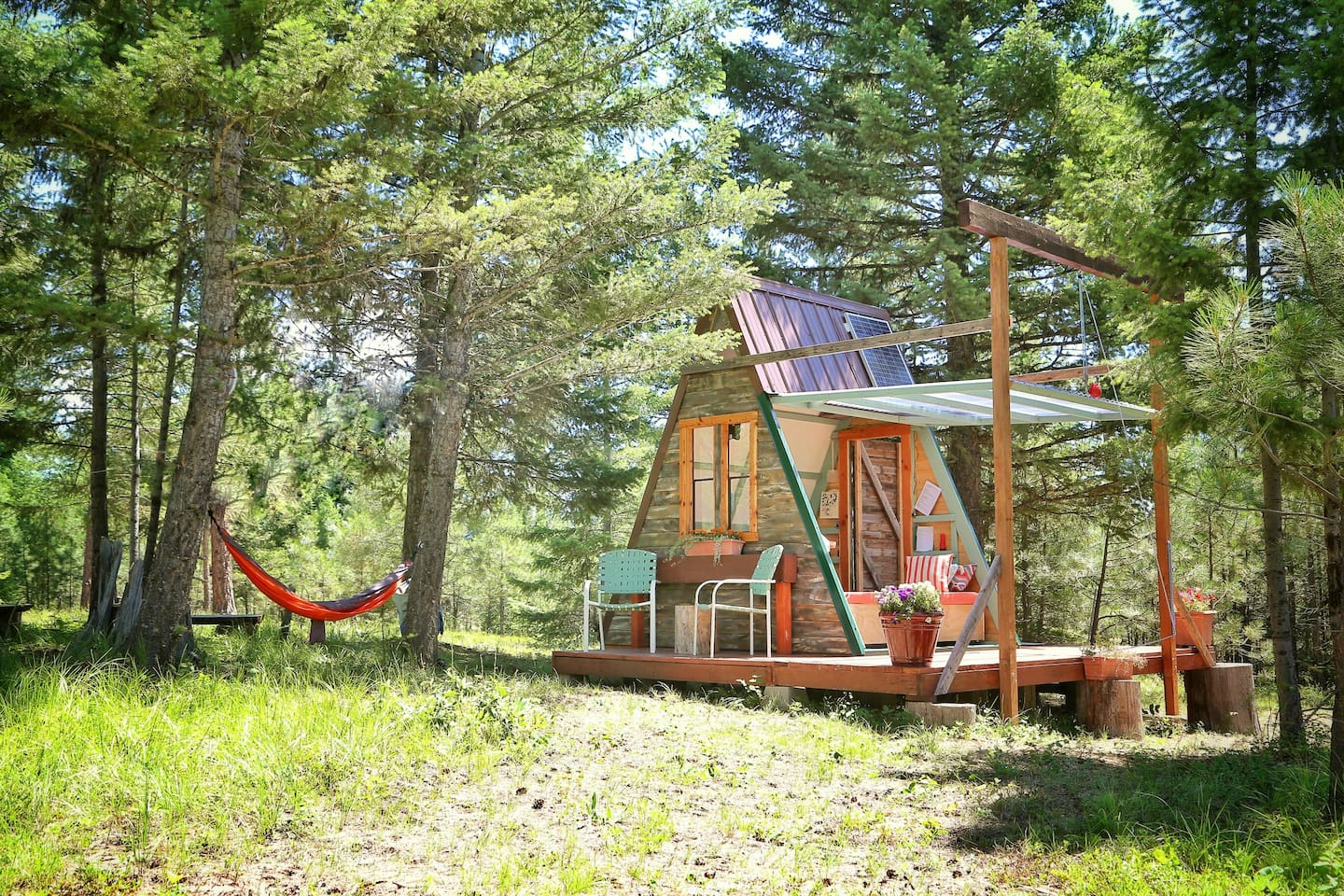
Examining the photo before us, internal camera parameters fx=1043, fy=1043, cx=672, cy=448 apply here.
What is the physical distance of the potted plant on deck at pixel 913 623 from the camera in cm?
701

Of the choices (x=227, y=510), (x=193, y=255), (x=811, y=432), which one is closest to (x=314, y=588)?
(x=227, y=510)

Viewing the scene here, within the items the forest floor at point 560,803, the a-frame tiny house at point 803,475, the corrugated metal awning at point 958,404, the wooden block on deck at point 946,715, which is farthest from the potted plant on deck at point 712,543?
the forest floor at point 560,803

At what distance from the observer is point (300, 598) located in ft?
26.3

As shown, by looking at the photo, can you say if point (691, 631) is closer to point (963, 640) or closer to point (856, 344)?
point (963, 640)

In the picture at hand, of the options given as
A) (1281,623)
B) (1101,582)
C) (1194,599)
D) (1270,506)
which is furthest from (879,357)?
(1281,623)

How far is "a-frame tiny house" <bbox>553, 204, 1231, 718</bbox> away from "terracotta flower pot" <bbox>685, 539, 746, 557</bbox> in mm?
77

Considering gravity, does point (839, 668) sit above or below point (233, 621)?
below

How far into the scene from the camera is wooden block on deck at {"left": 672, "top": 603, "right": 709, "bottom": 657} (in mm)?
8562

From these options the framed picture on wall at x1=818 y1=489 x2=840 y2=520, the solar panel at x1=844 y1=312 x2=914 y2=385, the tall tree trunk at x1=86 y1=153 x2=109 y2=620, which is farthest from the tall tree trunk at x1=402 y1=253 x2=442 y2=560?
the solar panel at x1=844 y1=312 x2=914 y2=385

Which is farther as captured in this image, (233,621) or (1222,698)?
(233,621)

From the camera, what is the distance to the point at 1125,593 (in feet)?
44.4

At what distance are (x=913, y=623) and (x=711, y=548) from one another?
2474 millimetres

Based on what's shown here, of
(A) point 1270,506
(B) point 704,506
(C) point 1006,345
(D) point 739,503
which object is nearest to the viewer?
(A) point 1270,506

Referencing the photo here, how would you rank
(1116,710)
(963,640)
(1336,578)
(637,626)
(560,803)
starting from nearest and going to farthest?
(560,803), (1336,578), (963,640), (1116,710), (637,626)
